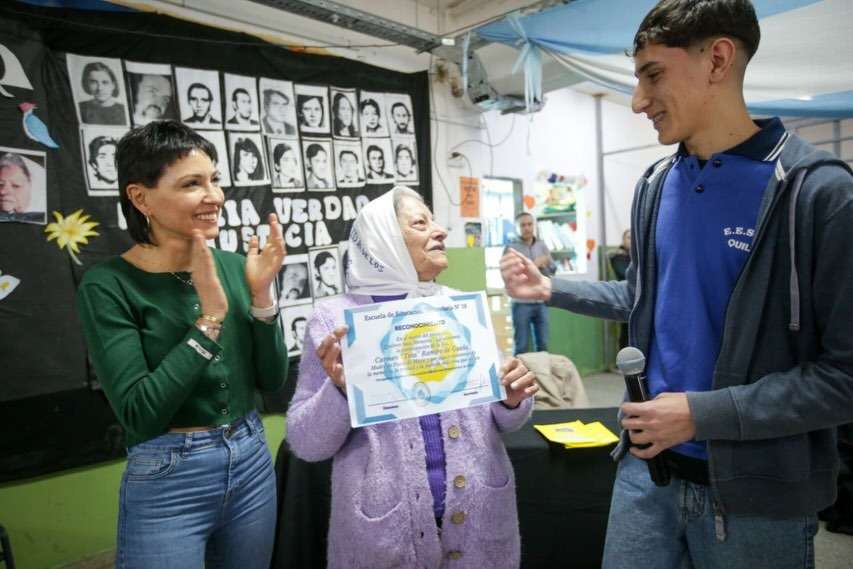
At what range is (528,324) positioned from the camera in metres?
6.04

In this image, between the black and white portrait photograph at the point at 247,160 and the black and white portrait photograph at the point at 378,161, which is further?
the black and white portrait photograph at the point at 378,161

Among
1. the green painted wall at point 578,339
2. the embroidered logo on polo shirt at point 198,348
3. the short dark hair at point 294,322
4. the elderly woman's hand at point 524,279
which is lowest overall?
the green painted wall at point 578,339

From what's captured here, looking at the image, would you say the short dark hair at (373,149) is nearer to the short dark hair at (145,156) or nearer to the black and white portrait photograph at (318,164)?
the black and white portrait photograph at (318,164)

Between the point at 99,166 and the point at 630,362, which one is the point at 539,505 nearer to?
the point at 630,362

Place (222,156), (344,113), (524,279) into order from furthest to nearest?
(344,113), (222,156), (524,279)

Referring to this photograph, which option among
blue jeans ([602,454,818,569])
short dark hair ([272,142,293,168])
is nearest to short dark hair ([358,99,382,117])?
short dark hair ([272,142,293,168])

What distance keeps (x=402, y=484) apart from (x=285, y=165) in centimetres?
297

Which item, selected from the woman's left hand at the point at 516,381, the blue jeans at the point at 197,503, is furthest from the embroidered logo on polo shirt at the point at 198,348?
the woman's left hand at the point at 516,381

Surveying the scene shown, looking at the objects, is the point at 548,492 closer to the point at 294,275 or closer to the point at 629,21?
the point at 294,275

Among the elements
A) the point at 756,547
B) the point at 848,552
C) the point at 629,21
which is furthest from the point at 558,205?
the point at 756,547

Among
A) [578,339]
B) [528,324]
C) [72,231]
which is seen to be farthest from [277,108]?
[578,339]

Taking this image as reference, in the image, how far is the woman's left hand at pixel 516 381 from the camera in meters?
1.35

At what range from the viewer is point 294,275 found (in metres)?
3.84

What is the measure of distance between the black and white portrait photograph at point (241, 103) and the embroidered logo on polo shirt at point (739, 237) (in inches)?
129
